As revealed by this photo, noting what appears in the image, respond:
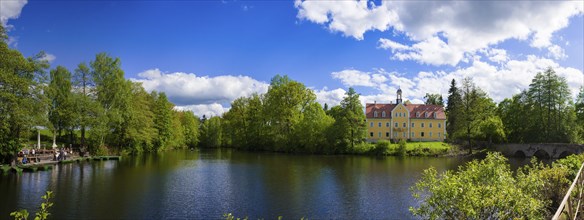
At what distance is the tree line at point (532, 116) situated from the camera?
6097cm

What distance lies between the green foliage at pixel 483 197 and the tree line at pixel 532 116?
57551 mm

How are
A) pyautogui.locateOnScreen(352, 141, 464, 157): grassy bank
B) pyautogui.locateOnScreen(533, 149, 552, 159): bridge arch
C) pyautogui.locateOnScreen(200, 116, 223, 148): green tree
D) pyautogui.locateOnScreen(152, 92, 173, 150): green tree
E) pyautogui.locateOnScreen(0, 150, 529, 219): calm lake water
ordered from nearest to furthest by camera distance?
pyautogui.locateOnScreen(0, 150, 529, 219): calm lake water → pyautogui.locateOnScreen(533, 149, 552, 159): bridge arch → pyautogui.locateOnScreen(352, 141, 464, 157): grassy bank → pyautogui.locateOnScreen(152, 92, 173, 150): green tree → pyautogui.locateOnScreen(200, 116, 223, 148): green tree

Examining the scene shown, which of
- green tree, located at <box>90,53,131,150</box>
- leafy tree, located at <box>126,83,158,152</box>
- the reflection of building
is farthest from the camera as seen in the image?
the reflection of building

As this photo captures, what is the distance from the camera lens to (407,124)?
76812mm

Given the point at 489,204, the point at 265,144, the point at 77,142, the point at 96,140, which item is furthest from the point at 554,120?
the point at 77,142

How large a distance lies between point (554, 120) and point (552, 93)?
14.6 ft

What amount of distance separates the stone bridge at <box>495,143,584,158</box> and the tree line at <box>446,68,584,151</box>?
3.49 m

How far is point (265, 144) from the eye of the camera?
260 ft

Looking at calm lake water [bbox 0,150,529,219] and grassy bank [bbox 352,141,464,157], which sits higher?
grassy bank [bbox 352,141,464,157]

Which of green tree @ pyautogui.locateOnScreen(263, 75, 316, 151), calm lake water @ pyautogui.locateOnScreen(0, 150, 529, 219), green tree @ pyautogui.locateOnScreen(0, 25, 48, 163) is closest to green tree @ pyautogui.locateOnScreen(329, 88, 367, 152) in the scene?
green tree @ pyautogui.locateOnScreen(263, 75, 316, 151)

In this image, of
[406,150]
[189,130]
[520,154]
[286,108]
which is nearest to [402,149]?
[406,150]

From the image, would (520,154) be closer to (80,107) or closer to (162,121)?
(162,121)

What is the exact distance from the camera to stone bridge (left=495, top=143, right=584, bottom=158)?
52750mm

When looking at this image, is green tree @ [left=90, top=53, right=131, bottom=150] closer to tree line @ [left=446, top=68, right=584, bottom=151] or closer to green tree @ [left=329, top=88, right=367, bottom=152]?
green tree @ [left=329, top=88, right=367, bottom=152]
